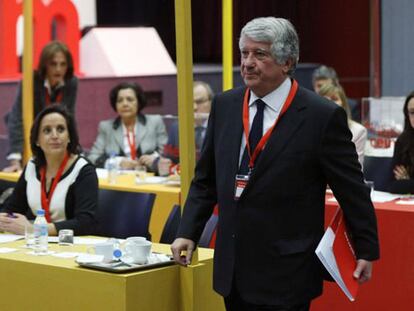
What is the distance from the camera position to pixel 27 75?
7.80 meters

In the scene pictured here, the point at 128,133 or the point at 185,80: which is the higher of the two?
the point at 185,80

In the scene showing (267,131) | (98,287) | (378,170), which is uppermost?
(267,131)

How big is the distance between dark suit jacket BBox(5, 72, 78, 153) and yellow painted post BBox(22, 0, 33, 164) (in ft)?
0.14

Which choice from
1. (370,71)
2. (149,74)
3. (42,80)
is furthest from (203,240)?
(370,71)

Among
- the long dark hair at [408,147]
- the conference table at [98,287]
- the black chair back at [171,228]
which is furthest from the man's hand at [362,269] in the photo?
the long dark hair at [408,147]

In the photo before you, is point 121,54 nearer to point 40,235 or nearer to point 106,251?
point 40,235

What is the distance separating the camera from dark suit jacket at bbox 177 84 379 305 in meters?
3.19

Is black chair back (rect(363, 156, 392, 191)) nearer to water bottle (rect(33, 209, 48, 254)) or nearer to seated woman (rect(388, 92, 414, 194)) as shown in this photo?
seated woman (rect(388, 92, 414, 194))

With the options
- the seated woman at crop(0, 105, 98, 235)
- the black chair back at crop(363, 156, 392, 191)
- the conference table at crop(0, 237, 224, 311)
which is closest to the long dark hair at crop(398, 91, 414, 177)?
the black chair back at crop(363, 156, 392, 191)

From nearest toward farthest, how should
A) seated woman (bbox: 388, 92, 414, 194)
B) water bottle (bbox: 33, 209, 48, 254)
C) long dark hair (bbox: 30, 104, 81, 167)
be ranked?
water bottle (bbox: 33, 209, 48, 254) → long dark hair (bbox: 30, 104, 81, 167) → seated woman (bbox: 388, 92, 414, 194)

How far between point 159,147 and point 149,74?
4.84 m

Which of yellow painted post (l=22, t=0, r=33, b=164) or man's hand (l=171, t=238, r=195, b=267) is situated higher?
yellow painted post (l=22, t=0, r=33, b=164)

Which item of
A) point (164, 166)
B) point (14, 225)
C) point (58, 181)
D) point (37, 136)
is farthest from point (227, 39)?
point (14, 225)

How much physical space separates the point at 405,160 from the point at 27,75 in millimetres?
3126
